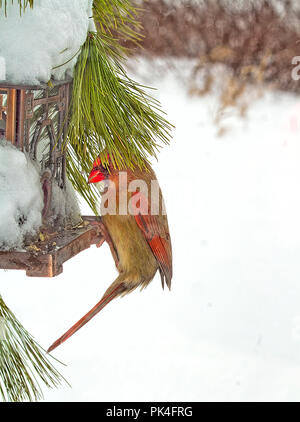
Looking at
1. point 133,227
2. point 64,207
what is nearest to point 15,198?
point 64,207

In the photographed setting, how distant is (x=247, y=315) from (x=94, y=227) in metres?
1.62

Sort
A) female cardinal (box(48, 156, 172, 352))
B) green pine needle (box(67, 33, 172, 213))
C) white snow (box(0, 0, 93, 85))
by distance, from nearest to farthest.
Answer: white snow (box(0, 0, 93, 85)), green pine needle (box(67, 33, 172, 213)), female cardinal (box(48, 156, 172, 352))

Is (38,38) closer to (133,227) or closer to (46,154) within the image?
(46,154)

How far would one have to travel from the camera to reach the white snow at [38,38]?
857 millimetres

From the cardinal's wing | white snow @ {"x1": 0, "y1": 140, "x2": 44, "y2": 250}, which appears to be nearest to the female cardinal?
the cardinal's wing

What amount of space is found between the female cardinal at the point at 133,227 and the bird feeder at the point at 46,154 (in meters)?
0.06

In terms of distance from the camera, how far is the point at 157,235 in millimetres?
1268

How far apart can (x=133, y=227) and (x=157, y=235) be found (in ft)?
0.18

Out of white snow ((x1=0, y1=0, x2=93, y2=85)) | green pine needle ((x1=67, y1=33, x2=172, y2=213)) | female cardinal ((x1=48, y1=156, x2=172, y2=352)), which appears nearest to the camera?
white snow ((x1=0, y1=0, x2=93, y2=85))

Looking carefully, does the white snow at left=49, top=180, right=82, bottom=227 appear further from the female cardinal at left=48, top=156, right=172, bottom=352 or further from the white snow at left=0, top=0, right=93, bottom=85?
the white snow at left=0, top=0, right=93, bottom=85

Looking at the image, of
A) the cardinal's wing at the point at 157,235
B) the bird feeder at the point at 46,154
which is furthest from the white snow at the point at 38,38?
the cardinal's wing at the point at 157,235

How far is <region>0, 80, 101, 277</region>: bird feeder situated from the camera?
2.99 feet

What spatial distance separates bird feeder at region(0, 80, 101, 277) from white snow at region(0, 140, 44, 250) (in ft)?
0.07
